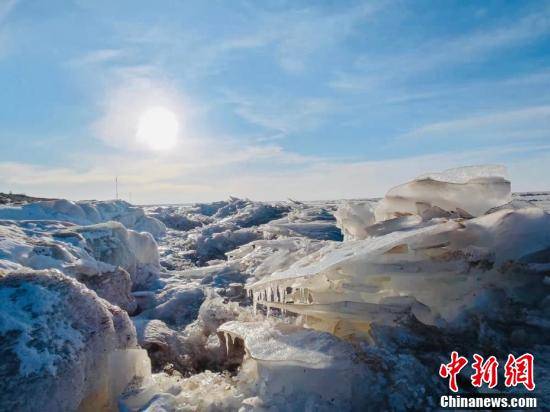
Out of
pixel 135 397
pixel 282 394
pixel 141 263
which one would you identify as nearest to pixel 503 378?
pixel 282 394

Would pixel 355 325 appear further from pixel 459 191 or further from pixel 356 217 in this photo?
pixel 356 217

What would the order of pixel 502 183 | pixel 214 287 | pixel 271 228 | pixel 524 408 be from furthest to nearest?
pixel 271 228
pixel 214 287
pixel 502 183
pixel 524 408

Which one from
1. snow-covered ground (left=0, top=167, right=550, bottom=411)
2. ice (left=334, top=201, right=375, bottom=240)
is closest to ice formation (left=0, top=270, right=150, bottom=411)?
snow-covered ground (left=0, top=167, right=550, bottom=411)

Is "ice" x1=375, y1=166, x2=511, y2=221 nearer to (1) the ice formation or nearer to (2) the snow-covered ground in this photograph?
(2) the snow-covered ground

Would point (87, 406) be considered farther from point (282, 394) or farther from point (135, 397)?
point (282, 394)

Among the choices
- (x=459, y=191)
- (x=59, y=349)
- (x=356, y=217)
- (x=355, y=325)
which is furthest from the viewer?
(x=356, y=217)

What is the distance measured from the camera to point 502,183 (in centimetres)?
253

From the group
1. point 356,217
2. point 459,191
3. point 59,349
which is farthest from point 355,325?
point 59,349

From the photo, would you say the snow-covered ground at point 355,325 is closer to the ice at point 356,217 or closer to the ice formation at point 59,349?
the ice formation at point 59,349

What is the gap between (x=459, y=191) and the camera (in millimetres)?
2668

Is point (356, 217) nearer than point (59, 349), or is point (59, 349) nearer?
point (59, 349)

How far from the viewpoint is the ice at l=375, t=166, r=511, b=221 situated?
258 centimetres

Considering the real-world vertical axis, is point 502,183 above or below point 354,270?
above

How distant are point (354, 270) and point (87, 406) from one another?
1477 mm
